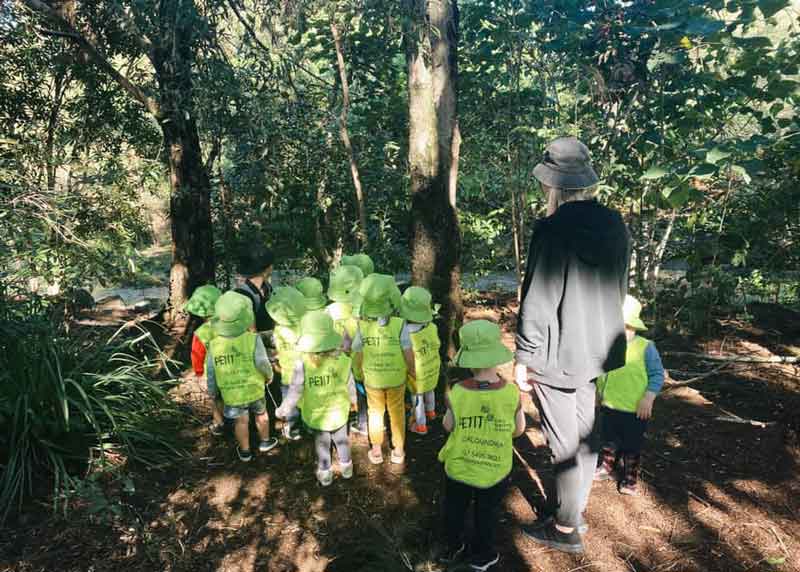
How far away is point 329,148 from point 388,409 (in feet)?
12.9

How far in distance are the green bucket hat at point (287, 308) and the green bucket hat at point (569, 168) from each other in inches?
81.8

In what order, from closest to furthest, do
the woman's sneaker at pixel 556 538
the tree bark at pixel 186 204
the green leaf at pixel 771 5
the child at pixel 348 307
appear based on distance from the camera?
1. the woman's sneaker at pixel 556 538
2. the green leaf at pixel 771 5
3. the child at pixel 348 307
4. the tree bark at pixel 186 204

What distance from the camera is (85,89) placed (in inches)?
258

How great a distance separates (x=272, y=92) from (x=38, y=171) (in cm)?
295

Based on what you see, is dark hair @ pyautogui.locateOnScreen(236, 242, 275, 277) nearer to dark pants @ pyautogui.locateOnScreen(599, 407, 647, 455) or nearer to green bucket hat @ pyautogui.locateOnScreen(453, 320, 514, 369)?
Answer: green bucket hat @ pyautogui.locateOnScreen(453, 320, 514, 369)

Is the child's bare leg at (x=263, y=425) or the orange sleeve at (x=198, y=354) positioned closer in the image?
the child's bare leg at (x=263, y=425)

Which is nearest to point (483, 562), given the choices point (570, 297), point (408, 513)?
point (408, 513)

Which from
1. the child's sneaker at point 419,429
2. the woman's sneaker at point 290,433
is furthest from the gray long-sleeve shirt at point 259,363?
the child's sneaker at point 419,429

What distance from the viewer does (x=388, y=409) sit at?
3836 millimetres

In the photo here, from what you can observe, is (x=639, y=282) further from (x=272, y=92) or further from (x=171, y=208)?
(x=171, y=208)

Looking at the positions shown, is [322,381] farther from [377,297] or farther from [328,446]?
[377,297]

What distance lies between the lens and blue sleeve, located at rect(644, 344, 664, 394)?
3115 millimetres

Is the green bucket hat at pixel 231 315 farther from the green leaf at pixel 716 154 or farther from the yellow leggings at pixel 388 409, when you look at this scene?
the green leaf at pixel 716 154

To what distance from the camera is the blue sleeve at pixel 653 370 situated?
3115 millimetres
